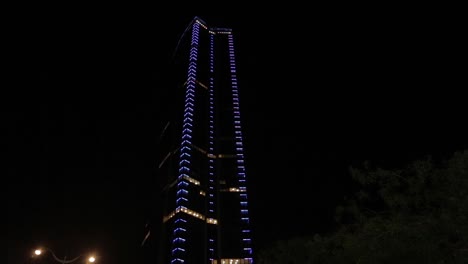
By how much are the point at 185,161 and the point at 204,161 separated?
26.0 ft

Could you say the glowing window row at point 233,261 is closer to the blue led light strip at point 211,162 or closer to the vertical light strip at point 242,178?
the vertical light strip at point 242,178

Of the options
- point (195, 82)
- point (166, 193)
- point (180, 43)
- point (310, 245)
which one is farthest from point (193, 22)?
point (310, 245)

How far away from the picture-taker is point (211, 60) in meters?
94.0

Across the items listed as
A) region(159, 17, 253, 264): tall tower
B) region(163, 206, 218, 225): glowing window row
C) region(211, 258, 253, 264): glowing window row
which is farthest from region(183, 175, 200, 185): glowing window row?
region(211, 258, 253, 264): glowing window row

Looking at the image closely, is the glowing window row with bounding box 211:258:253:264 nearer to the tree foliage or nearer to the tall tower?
the tall tower

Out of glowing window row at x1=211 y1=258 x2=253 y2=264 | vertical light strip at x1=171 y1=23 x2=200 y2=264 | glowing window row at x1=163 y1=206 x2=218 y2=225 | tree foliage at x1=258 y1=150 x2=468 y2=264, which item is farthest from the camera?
glowing window row at x1=163 y1=206 x2=218 y2=225

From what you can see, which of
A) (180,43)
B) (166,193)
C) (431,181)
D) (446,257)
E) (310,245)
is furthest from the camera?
(180,43)

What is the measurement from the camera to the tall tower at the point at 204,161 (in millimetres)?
78812

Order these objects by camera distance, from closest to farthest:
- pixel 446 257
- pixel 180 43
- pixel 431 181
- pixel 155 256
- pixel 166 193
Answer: pixel 446 257
pixel 431 181
pixel 155 256
pixel 166 193
pixel 180 43

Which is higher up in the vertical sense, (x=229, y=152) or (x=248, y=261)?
(x=229, y=152)

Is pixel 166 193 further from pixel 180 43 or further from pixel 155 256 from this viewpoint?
pixel 180 43

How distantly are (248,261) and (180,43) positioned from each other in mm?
56248

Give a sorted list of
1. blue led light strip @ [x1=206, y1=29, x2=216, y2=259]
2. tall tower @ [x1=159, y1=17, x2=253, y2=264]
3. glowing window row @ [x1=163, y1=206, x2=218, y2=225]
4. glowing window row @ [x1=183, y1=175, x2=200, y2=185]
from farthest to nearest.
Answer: glowing window row @ [x1=183, y1=175, x2=200, y2=185] → blue led light strip @ [x1=206, y1=29, x2=216, y2=259] → glowing window row @ [x1=163, y1=206, x2=218, y2=225] → tall tower @ [x1=159, y1=17, x2=253, y2=264]

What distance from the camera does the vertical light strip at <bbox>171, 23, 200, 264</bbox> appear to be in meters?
75.8
